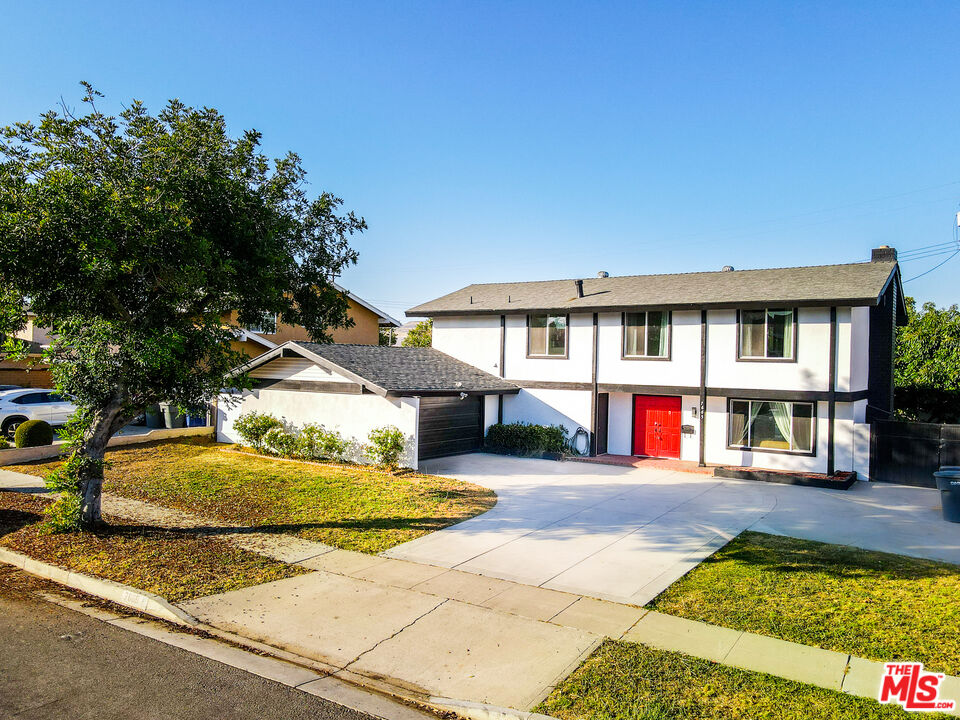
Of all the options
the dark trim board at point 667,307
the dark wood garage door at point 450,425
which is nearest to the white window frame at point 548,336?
the dark trim board at point 667,307

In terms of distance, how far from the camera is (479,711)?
218 inches

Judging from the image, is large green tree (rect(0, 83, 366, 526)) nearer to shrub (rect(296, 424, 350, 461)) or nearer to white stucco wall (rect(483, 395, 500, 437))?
shrub (rect(296, 424, 350, 461))

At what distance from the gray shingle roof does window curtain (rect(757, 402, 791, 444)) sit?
27.0ft

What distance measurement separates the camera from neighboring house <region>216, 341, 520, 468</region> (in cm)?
1870

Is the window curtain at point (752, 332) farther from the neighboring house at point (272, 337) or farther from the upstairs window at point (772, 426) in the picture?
the neighboring house at point (272, 337)

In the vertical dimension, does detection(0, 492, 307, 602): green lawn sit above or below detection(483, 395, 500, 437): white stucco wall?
below

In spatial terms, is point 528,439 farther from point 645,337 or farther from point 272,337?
point 272,337

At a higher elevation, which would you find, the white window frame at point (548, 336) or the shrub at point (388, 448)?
the white window frame at point (548, 336)

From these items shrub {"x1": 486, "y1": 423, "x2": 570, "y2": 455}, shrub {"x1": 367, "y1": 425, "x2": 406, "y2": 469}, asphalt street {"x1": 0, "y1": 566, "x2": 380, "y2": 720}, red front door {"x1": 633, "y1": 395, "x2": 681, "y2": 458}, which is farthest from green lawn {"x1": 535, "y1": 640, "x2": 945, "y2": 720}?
shrub {"x1": 486, "y1": 423, "x2": 570, "y2": 455}

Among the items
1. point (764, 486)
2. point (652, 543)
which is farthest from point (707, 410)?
point (652, 543)

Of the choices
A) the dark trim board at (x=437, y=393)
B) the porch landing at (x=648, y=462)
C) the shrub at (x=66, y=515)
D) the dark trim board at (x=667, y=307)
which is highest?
the dark trim board at (x=667, y=307)

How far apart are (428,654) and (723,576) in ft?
15.6

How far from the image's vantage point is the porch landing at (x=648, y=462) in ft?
62.0

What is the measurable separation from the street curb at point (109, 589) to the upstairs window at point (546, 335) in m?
16.0
